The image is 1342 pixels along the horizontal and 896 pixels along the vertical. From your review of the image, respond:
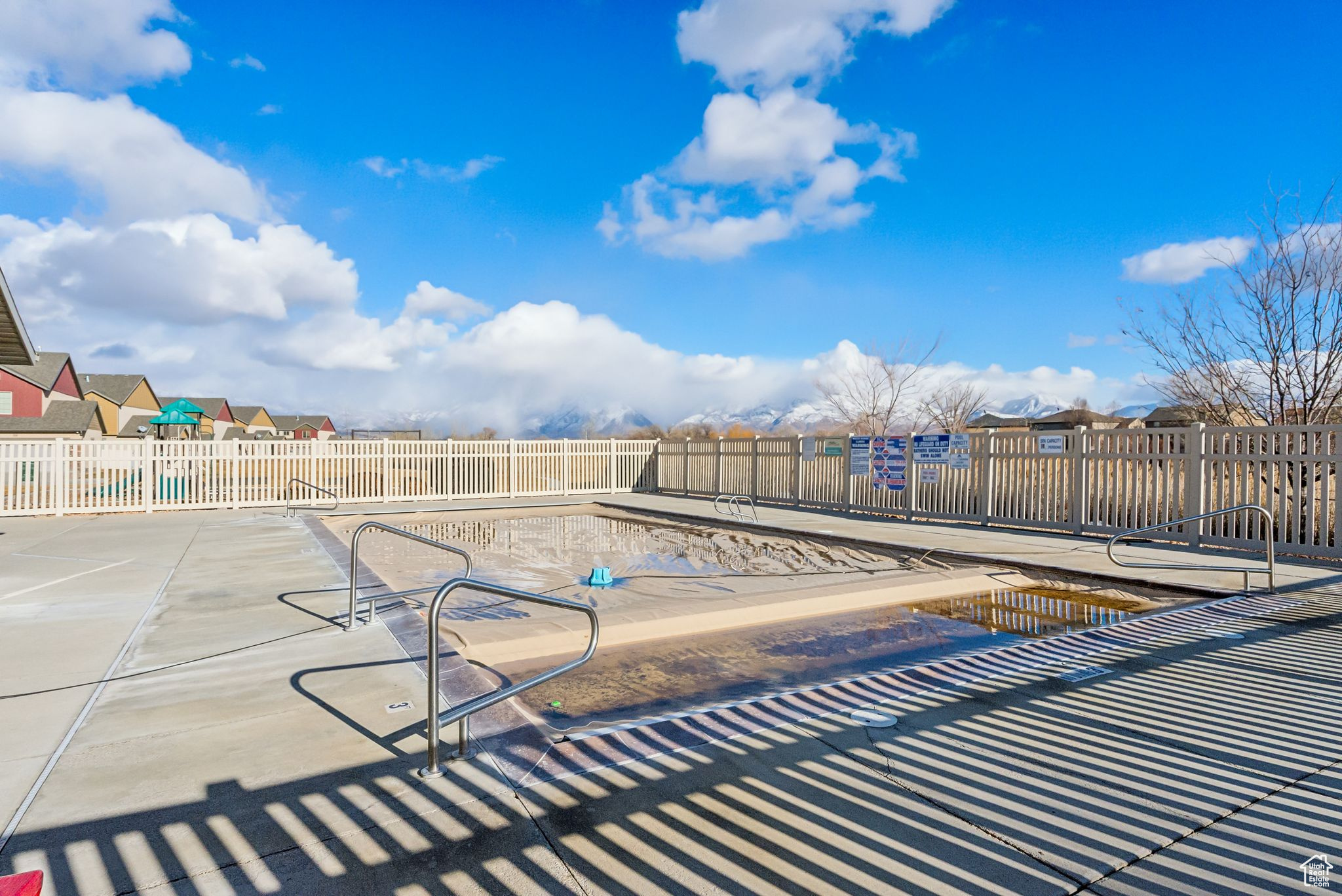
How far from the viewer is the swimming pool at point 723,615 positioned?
455cm

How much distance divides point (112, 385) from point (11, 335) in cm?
5283

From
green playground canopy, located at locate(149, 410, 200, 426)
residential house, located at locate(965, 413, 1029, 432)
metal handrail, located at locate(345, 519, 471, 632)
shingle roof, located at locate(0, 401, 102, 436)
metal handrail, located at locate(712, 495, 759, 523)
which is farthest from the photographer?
residential house, located at locate(965, 413, 1029, 432)

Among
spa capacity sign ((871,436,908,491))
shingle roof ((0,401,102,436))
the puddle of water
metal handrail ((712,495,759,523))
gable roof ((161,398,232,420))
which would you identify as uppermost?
gable roof ((161,398,232,420))

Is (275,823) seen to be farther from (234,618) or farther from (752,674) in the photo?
(234,618)

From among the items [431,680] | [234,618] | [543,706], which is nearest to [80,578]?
[234,618]

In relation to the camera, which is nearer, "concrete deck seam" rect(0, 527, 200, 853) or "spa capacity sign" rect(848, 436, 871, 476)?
"concrete deck seam" rect(0, 527, 200, 853)

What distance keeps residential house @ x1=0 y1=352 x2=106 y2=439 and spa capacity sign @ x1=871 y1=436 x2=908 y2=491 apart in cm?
3992

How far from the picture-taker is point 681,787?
2.90m

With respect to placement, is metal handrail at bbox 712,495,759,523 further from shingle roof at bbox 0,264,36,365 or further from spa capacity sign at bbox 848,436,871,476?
shingle roof at bbox 0,264,36,365

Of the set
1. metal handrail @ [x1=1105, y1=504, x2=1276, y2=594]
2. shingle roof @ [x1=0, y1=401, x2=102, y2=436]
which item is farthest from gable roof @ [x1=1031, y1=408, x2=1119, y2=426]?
shingle roof @ [x1=0, y1=401, x2=102, y2=436]

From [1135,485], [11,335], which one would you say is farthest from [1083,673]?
[11,335]

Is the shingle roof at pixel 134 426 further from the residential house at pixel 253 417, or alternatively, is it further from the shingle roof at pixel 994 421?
the shingle roof at pixel 994 421

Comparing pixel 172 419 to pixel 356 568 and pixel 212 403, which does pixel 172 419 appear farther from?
pixel 212 403

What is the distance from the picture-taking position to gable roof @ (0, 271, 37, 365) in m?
9.30
